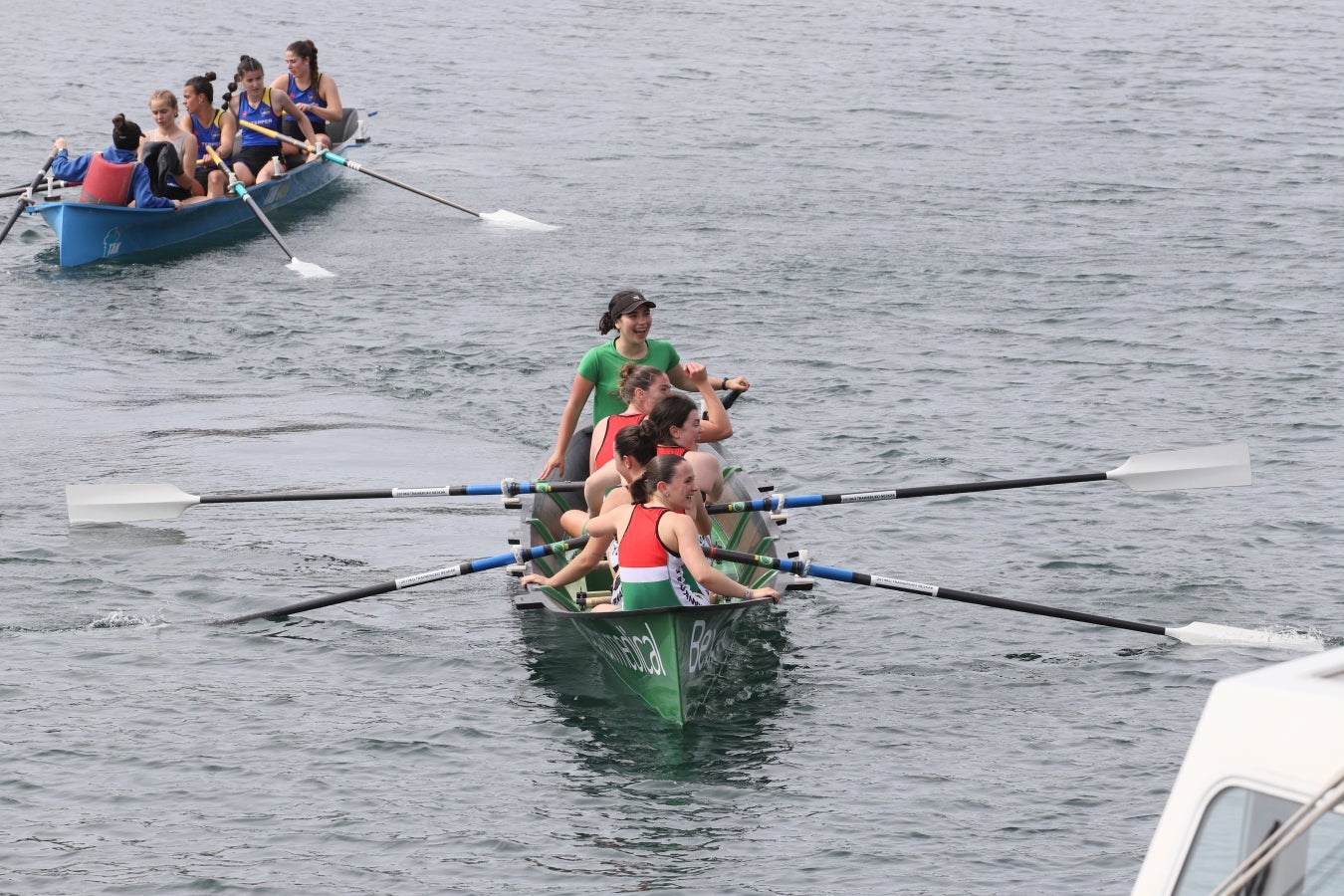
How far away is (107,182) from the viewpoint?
19.0 metres

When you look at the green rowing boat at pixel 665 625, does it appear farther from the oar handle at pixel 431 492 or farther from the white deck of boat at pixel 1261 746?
the white deck of boat at pixel 1261 746

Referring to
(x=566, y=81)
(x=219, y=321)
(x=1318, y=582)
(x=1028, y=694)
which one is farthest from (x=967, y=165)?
(x=1028, y=694)

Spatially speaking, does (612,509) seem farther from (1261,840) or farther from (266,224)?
(266,224)

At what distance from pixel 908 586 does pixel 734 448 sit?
4.47 meters

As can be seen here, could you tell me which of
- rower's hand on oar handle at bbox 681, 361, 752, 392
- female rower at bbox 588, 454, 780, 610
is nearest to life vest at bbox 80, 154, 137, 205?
rower's hand on oar handle at bbox 681, 361, 752, 392

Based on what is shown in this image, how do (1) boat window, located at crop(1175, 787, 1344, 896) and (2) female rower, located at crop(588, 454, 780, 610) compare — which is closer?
(1) boat window, located at crop(1175, 787, 1344, 896)

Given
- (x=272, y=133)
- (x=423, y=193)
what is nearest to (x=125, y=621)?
(x=423, y=193)

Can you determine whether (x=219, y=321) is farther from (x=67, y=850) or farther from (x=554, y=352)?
(x=67, y=850)

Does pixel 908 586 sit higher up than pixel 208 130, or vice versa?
pixel 208 130

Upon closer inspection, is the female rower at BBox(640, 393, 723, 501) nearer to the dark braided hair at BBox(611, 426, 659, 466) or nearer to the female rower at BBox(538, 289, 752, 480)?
the dark braided hair at BBox(611, 426, 659, 466)

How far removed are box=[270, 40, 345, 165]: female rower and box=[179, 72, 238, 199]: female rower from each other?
4.40 feet

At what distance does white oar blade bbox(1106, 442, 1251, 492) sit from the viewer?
11070 mm

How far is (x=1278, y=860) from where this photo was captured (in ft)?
11.3

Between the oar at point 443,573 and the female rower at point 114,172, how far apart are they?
9.95 m
